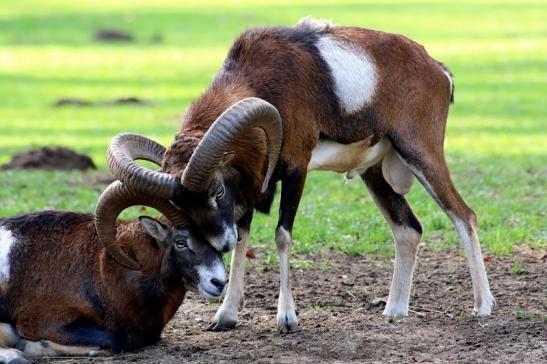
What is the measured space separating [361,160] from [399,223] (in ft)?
2.74

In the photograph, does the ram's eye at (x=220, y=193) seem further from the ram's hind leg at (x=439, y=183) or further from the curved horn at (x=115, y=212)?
the ram's hind leg at (x=439, y=183)

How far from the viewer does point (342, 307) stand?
1119cm

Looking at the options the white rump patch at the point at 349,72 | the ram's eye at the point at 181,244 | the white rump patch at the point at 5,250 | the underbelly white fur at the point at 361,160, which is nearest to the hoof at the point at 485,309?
the underbelly white fur at the point at 361,160

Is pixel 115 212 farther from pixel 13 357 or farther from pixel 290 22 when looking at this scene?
pixel 290 22

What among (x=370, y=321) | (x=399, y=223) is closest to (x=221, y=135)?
(x=370, y=321)

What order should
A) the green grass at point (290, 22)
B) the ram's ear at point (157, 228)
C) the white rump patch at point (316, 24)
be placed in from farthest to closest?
the green grass at point (290, 22) → the white rump patch at point (316, 24) → the ram's ear at point (157, 228)

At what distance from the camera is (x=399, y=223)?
37.9 feet

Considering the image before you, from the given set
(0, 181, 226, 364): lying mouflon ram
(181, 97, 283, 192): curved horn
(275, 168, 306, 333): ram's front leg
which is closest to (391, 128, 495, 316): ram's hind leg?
(275, 168, 306, 333): ram's front leg

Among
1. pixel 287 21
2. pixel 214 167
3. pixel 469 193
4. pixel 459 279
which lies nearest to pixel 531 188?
pixel 469 193

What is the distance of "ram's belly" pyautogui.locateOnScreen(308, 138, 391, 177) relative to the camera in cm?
1087

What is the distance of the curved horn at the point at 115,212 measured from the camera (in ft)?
31.3

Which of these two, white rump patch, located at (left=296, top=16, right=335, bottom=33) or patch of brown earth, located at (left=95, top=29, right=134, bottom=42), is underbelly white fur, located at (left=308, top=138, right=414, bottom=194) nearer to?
white rump patch, located at (left=296, top=16, right=335, bottom=33)

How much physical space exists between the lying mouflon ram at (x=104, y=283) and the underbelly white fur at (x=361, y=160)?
72.7 inches

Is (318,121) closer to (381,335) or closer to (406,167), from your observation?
(406,167)
